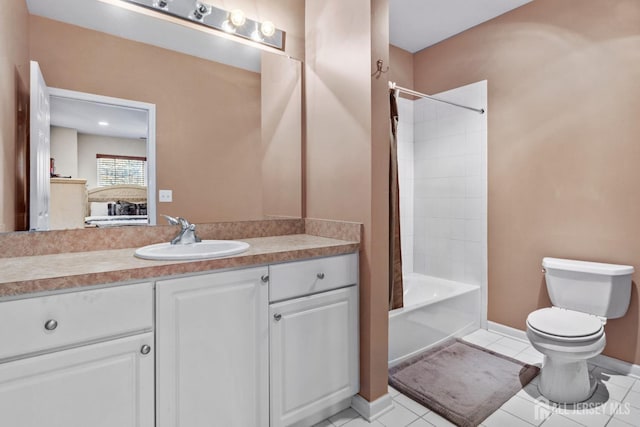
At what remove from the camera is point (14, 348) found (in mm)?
950

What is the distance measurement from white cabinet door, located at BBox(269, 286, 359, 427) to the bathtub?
590 mm

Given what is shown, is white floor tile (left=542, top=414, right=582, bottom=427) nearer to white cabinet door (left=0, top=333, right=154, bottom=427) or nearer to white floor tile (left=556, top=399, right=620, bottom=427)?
white floor tile (left=556, top=399, right=620, bottom=427)

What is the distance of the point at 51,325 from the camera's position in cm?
99

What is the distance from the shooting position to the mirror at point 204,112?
1.45 m

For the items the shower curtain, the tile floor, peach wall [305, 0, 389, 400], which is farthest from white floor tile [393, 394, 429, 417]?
the shower curtain

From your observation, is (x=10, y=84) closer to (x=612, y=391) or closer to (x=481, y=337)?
(x=481, y=337)

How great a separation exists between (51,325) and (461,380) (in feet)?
6.90

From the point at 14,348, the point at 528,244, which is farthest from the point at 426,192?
the point at 14,348

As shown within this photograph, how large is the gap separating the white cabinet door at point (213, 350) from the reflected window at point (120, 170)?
67cm

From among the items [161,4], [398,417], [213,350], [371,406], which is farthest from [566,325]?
[161,4]

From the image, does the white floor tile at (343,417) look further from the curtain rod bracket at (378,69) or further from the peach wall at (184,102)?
the curtain rod bracket at (378,69)

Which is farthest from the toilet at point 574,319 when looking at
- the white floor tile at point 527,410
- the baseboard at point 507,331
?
the baseboard at point 507,331

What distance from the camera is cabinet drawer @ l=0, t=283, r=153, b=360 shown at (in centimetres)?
95

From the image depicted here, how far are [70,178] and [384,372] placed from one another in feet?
5.93
